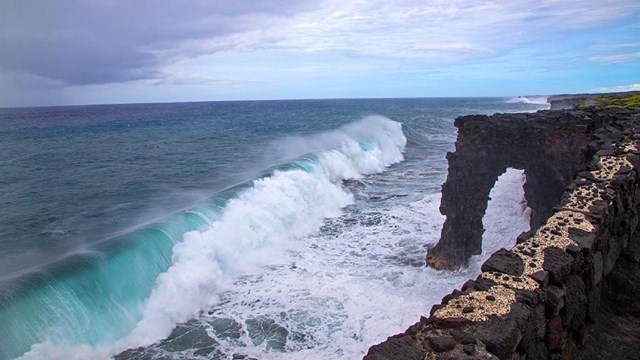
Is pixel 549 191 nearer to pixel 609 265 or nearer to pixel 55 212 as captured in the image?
pixel 609 265

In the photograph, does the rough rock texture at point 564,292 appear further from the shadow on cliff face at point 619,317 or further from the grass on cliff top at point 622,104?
the grass on cliff top at point 622,104

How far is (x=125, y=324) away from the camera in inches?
509

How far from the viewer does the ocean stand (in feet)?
39.8

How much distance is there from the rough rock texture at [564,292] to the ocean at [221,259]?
16.8 ft

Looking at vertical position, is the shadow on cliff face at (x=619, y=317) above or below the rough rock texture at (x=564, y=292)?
below

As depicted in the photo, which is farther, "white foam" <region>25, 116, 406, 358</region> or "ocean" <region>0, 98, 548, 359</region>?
"white foam" <region>25, 116, 406, 358</region>

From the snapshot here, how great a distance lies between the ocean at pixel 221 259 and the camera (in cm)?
1212

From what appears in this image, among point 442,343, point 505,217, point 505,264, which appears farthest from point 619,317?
point 505,217

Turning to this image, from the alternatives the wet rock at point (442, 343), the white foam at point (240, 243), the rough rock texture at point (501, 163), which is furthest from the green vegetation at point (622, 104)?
the wet rock at point (442, 343)

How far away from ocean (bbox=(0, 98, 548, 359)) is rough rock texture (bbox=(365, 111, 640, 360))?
16.8ft

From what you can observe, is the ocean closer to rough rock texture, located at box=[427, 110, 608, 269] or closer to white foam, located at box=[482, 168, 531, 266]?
white foam, located at box=[482, 168, 531, 266]

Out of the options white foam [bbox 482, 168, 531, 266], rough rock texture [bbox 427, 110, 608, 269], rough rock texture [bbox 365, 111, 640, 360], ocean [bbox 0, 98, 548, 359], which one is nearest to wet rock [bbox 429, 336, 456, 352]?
rough rock texture [bbox 365, 111, 640, 360]

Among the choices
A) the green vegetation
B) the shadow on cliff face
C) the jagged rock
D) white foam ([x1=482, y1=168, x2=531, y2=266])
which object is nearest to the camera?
the jagged rock

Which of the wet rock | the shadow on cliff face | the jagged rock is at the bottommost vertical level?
the shadow on cliff face
